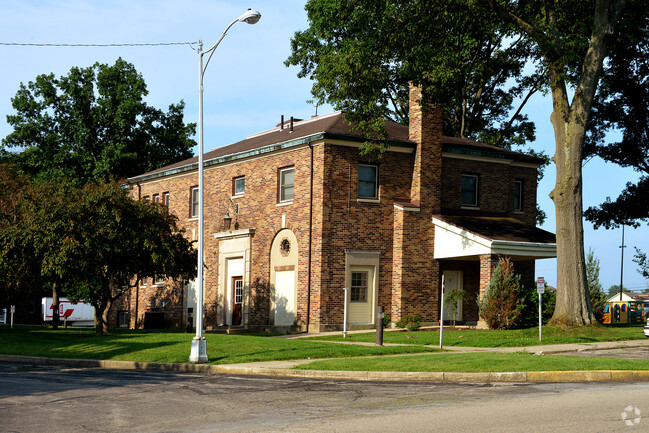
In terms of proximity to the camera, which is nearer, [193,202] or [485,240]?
[485,240]

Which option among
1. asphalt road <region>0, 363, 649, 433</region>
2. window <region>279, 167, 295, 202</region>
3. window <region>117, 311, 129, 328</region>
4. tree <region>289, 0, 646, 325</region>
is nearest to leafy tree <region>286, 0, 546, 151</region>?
tree <region>289, 0, 646, 325</region>

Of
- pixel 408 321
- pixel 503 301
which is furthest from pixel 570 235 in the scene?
pixel 408 321

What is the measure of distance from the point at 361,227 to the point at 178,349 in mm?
11266

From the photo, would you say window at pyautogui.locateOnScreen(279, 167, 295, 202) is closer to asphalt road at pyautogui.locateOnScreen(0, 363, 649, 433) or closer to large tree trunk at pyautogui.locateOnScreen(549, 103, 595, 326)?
large tree trunk at pyautogui.locateOnScreen(549, 103, 595, 326)

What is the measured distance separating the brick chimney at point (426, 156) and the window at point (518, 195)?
19.5 feet

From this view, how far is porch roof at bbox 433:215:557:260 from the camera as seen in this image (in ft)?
97.9

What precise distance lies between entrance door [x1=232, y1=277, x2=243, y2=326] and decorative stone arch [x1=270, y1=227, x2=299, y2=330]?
2.92 m

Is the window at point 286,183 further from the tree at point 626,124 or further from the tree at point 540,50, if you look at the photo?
the tree at point 626,124

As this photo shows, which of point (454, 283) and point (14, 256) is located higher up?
point (14, 256)

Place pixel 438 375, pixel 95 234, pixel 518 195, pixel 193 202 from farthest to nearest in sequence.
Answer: pixel 193 202
pixel 518 195
pixel 95 234
pixel 438 375

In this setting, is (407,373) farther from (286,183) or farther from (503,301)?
(286,183)

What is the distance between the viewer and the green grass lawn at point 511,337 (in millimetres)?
23234

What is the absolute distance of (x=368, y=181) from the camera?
1257 inches

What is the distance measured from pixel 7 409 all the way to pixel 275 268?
2175 cm
